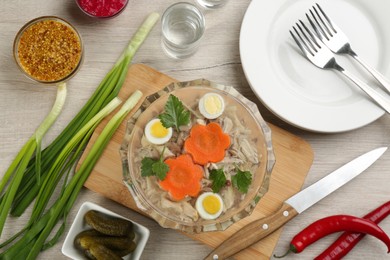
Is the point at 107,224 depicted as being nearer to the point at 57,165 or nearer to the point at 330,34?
the point at 57,165

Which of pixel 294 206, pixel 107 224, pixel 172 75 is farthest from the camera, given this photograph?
pixel 172 75

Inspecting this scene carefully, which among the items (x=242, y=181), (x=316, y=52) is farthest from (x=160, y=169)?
(x=316, y=52)

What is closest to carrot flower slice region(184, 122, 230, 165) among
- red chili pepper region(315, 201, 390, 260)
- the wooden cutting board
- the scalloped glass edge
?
the scalloped glass edge

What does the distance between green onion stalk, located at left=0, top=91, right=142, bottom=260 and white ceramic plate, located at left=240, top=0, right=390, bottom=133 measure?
0.56m

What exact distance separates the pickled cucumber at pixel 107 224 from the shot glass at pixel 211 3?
2.97ft

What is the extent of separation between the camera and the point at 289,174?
2080 millimetres

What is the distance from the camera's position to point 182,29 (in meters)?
2.19

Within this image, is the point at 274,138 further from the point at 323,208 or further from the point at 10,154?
the point at 10,154

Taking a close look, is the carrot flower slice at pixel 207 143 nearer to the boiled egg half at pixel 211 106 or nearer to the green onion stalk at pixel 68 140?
the boiled egg half at pixel 211 106

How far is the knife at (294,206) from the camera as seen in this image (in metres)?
2.00

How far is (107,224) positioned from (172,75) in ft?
2.09

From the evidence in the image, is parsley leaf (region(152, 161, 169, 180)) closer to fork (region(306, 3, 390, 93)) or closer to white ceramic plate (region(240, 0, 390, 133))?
Result: white ceramic plate (region(240, 0, 390, 133))

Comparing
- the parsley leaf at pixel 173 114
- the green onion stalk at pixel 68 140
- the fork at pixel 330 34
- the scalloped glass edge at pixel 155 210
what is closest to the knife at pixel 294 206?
the scalloped glass edge at pixel 155 210

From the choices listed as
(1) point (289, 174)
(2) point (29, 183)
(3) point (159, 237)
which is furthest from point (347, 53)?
(2) point (29, 183)
